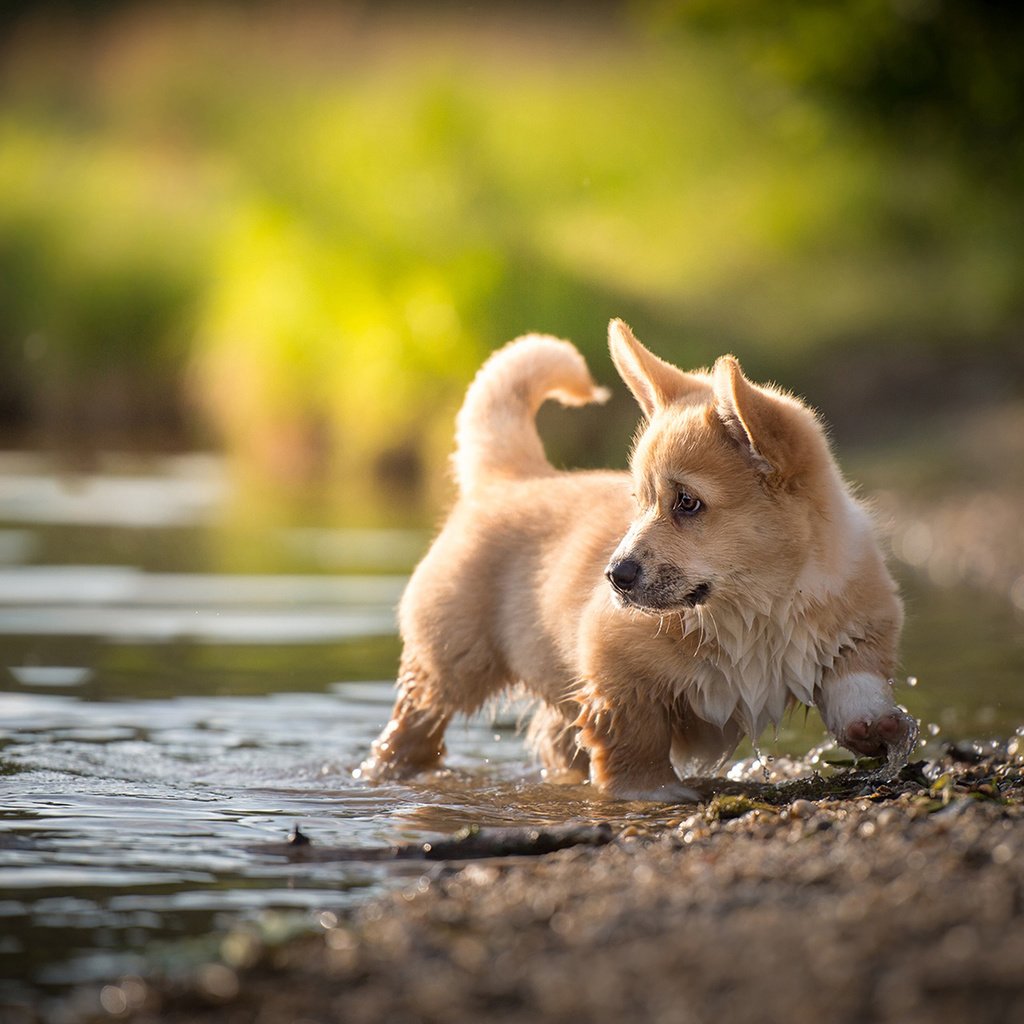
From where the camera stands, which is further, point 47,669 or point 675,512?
point 47,669

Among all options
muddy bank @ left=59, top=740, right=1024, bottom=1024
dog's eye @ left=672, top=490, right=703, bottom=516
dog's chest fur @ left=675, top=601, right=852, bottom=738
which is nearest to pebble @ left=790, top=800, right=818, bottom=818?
muddy bank @ left=59, top=740, right=1024, bottom=1024

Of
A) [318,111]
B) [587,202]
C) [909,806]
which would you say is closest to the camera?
[909,806]

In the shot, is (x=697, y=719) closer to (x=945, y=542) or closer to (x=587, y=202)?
(x=945, y=542)

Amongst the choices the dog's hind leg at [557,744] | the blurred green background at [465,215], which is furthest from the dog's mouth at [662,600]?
the blurred green background at [465,215]

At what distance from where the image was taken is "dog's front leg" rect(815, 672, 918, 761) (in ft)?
15.1

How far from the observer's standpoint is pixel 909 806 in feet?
13.6

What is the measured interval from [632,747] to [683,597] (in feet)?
1.66

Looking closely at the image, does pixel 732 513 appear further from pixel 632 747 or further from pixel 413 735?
pixel 413 735

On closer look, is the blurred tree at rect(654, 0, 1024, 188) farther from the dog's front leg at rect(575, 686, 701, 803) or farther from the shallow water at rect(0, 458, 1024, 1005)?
the dog's front leg at rect(575, 686, 701, 803)

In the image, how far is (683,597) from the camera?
4609 mm

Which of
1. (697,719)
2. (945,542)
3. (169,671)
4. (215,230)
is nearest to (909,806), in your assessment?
(697,719)

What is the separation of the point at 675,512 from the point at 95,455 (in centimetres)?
1232

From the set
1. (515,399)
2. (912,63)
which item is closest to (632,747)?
(515,399)

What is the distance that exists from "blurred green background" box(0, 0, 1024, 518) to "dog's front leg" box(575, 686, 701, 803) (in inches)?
328
